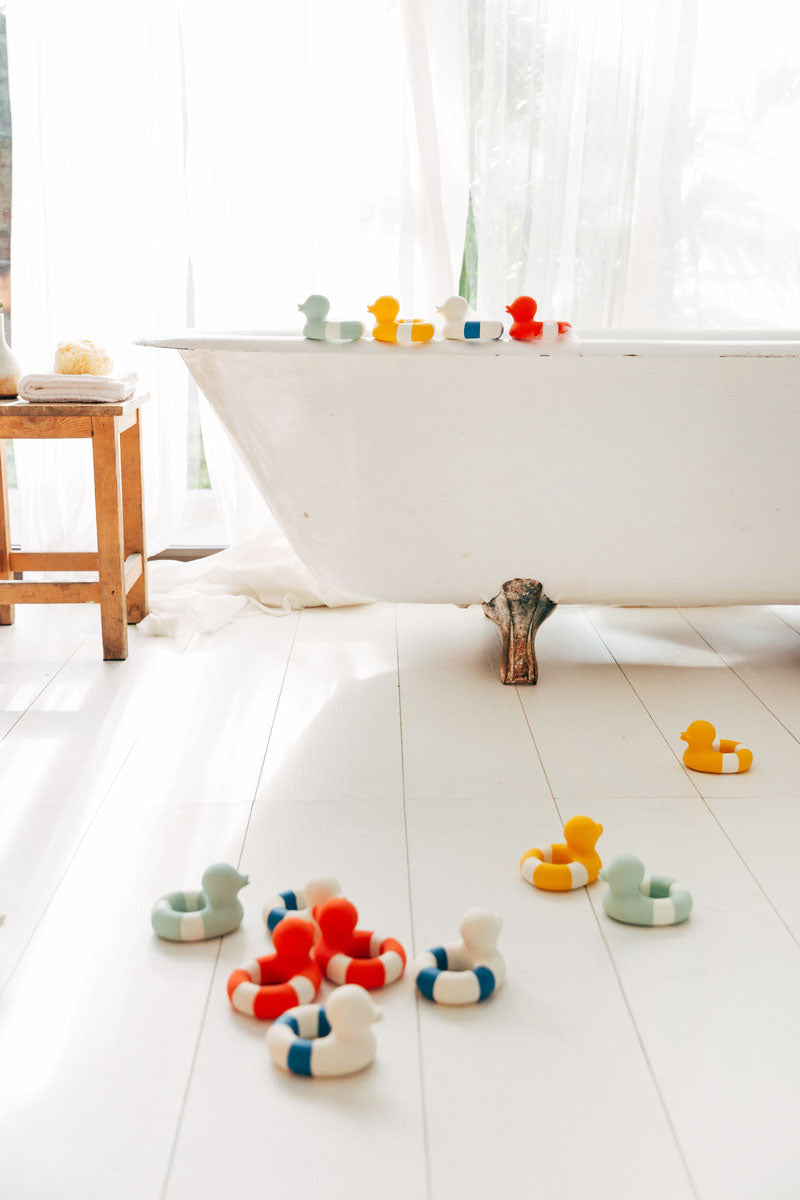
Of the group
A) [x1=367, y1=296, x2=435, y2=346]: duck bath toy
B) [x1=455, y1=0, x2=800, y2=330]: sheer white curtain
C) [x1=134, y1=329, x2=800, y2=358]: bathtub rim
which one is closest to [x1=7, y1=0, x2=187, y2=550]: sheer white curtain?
[x1=455, y1=0, x2=800, y2=330]: sheer white curtain

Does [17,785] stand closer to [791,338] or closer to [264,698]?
[264,698]

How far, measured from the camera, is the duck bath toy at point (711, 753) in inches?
76.6

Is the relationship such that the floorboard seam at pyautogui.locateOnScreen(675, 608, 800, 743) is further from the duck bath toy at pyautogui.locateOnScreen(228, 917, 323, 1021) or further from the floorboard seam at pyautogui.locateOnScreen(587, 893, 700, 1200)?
the duck bath toy at pyautogui.locateOnScreen(228, 917, 323, 1021)

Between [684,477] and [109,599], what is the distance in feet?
3.89

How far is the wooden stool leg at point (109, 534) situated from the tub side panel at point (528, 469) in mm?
313

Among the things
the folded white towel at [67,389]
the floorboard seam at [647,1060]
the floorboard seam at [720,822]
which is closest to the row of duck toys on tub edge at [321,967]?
the floorboard seam at [647,1060]

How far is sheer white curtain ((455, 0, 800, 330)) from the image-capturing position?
2.90 meters

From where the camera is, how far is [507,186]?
9.76 feet

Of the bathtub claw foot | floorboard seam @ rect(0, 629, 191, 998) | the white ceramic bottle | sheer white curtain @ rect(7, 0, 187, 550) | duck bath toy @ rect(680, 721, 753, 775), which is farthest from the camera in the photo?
sheer white curtain @ rect(7, 0, 187, 550)

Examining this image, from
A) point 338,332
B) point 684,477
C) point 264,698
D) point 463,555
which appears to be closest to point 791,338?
point 684,477

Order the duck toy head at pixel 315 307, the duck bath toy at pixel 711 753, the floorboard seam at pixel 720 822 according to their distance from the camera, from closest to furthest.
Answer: the floorboard seam at pixel 720 822
the duck bath toy at pixel 711 753
the duck toy head at pixel 315 307

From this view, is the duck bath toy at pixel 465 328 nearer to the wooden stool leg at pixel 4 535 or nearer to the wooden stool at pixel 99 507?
the wooden stool at pixel 99 507

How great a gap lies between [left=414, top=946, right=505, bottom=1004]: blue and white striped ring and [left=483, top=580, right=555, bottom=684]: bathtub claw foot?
1116 millimetres

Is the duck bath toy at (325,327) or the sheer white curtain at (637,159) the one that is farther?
the sheer white curtain at (637,159)
